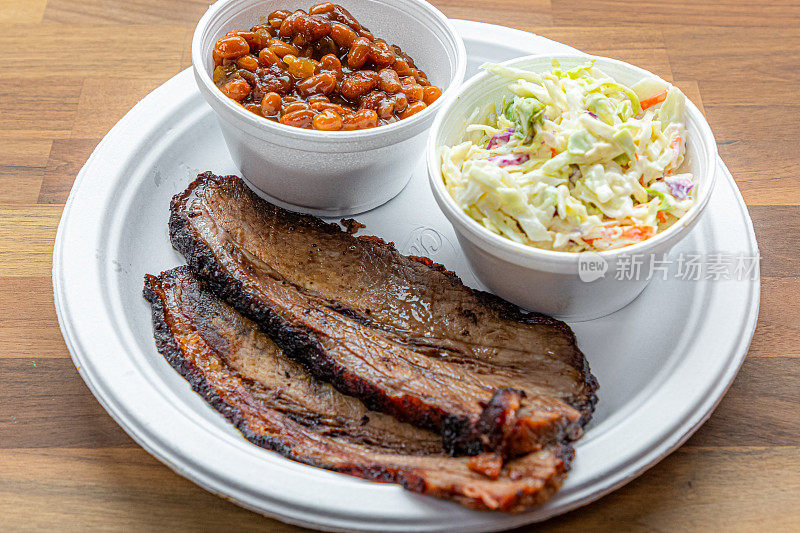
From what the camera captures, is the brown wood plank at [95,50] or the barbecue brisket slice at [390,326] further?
the brown wood plank at [95,50]

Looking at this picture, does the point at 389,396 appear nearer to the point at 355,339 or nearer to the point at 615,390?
the point at 355,339

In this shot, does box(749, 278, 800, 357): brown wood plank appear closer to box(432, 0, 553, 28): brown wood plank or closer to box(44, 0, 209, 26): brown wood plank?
box(432, 0, 553, 28): brown wood plank

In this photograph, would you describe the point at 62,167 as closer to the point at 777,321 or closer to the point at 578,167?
the point at 578,167

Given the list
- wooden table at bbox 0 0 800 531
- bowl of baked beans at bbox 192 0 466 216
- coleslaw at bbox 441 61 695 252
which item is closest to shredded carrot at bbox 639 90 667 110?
coleslaw at bbox 441 61 695 252

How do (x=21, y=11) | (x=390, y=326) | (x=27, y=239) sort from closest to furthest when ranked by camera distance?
(x=390, y=326) < (x=27, y=239) < (x=21, y=11)

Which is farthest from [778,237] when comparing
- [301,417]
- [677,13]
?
[301,417]

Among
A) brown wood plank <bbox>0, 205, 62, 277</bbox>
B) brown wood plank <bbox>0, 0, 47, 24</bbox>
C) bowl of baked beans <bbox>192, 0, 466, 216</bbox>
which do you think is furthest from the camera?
brown wood plank <bbox>0, 0, 47, 24</bbox>

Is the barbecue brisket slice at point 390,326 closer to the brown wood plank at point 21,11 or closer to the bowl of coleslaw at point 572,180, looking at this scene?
the bowl of coleslaw at point 572,180

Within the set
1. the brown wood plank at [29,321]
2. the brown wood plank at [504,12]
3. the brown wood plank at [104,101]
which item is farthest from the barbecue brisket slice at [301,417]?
the brown wood plank at [504,12]
